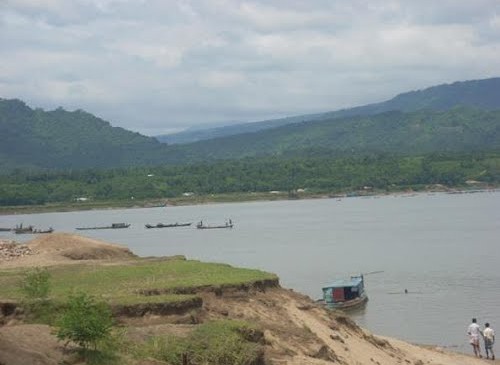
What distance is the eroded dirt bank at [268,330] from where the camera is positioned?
54.9 feet

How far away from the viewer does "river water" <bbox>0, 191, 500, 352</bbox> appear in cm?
4547

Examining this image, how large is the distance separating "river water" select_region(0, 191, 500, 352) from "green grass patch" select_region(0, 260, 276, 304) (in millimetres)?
14714

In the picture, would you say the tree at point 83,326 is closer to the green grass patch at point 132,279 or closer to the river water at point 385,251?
the green grass patch at point 132,279

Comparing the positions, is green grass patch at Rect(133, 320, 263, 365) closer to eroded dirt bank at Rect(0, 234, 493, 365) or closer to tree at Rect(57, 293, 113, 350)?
eroded dirt bank at Rect(0, 234, 493, 365)

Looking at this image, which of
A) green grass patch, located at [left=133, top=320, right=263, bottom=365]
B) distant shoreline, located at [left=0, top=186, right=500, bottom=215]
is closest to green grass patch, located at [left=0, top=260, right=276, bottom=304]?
green grass patch, located at [left=133, top=320, right=263, bottom=365]

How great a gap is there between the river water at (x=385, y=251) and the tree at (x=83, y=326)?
23365mm

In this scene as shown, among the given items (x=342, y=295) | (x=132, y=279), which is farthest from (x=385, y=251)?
(x=132, y=279)

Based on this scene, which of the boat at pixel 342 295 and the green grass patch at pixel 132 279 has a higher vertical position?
the green grass patch at pixel 132 279

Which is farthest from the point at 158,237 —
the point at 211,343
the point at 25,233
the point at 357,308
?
the point at 211,343

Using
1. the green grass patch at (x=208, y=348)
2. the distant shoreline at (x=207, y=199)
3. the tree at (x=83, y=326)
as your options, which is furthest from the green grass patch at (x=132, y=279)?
the distant shoreline at (x=207, y=199)

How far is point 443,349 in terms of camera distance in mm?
35000

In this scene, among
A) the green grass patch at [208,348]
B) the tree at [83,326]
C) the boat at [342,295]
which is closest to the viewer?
the tree at [83,326]

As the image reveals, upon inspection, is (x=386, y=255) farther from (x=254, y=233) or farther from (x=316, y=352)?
(x=316, y=352)

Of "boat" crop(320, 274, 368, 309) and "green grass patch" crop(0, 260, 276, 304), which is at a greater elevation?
"green grass patch" crop(0, 260, 276, 304)
